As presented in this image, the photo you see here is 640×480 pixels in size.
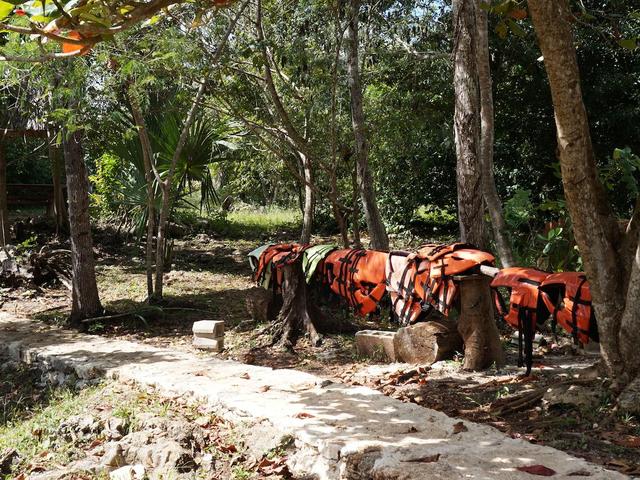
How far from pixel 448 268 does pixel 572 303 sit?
1065mm

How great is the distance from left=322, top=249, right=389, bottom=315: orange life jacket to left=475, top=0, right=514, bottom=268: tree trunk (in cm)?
144

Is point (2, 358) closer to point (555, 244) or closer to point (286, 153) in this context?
point (555, 244)

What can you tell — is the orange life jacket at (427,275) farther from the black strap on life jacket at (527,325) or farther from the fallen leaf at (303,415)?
the fallen leaf at (303,415)

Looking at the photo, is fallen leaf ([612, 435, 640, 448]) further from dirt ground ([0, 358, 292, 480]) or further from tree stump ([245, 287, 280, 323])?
tree stump ([245, 287, 280, 323])

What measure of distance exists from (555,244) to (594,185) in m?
3.40

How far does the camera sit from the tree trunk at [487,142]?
24.1ft

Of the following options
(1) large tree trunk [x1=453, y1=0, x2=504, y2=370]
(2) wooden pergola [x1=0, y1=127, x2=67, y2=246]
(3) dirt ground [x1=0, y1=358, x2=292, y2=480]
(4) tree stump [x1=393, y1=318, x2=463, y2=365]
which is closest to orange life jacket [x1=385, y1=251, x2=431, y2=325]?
(4) tree stump [x1=393, y1=318, x2=463, y2=365]

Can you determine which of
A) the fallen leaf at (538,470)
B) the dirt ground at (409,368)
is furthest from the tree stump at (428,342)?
the fallen leaf at (538,470)

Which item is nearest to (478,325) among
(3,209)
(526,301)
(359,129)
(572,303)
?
(526,301)

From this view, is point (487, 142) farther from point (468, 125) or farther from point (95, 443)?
point (95, 443)

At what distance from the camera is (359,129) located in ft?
31.0

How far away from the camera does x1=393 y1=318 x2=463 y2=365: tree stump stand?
5.95 m

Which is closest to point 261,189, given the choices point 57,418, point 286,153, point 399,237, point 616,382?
point 399,237

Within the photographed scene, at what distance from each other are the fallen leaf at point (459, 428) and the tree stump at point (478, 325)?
1615 millimetres
